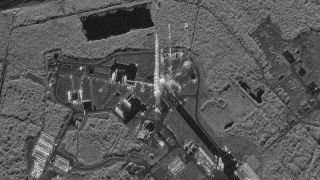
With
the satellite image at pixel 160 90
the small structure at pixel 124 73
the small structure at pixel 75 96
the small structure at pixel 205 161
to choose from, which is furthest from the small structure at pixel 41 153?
the small structure at pixel 205 161

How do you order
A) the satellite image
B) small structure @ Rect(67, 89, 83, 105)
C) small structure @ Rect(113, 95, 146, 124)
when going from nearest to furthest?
the satellite image < small structure @ Rect(113, 95, 146, 124) < small structure @ Rect(67, 89, 83, 105)

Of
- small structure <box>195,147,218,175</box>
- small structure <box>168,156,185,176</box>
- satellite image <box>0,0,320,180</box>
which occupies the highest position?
satellite image <box>0,0,320,180</box>

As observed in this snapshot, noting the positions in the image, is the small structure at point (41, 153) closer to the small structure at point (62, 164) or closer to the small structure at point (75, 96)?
the small structure at point (62, 164)

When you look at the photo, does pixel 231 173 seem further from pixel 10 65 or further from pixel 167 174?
pixel 10 65

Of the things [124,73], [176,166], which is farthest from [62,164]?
[176,166]

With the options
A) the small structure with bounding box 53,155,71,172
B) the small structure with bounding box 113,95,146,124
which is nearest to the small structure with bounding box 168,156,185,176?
the small structure with bounding box 113,95,146,124

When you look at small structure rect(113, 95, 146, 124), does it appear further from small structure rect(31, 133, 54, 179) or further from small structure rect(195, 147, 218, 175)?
small structure rect(31, 133, 54, 179)

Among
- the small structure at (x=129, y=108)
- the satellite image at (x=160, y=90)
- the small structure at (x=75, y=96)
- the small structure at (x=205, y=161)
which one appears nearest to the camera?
the small structure at (x=205, y=161)
